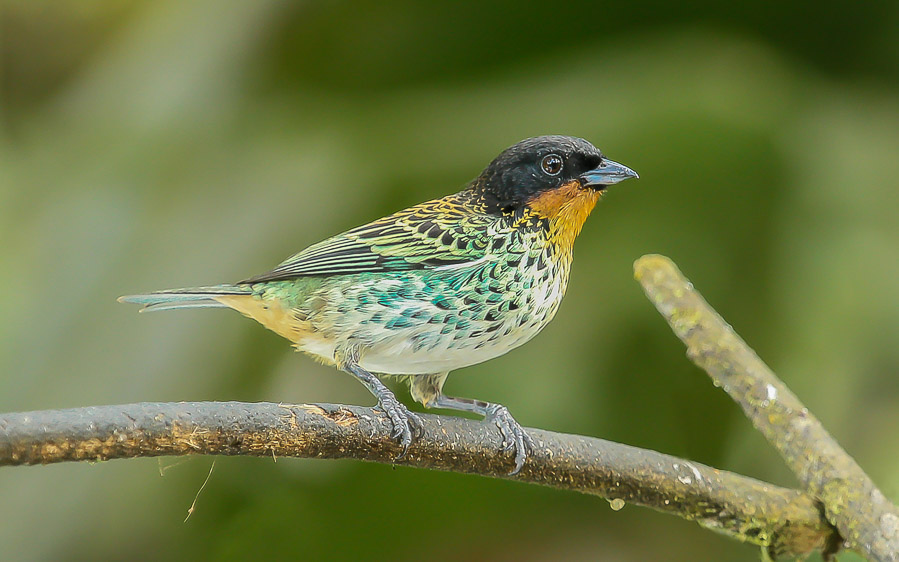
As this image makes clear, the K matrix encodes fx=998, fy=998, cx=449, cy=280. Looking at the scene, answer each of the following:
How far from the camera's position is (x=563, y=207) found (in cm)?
263

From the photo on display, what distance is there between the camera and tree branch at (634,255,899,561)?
261 cm

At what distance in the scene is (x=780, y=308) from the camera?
15.1ft

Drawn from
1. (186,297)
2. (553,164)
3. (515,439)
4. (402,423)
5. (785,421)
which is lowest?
(785,421)

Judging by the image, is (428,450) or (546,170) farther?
(546,170)

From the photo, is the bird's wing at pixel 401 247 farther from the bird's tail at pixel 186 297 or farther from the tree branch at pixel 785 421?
the tree branch at pixel 785 421

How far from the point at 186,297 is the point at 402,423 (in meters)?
0.64

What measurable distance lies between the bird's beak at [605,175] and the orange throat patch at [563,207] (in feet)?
0.09

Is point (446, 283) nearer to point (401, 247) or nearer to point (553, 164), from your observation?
point (401, 247)

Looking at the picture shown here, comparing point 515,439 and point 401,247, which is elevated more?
point 401,247

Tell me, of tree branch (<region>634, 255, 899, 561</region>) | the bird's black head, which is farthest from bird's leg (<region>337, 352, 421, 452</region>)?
tree branch (<region>634, 255, 899, 561</region>)

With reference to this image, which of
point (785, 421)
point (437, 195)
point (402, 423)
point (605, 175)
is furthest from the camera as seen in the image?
point (437, 195)

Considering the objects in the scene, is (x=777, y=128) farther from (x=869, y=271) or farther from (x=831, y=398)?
(x=831, y=398)

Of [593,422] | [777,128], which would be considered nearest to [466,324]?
[593,422]

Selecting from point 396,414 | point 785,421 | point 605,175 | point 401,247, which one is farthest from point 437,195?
point 396,414
